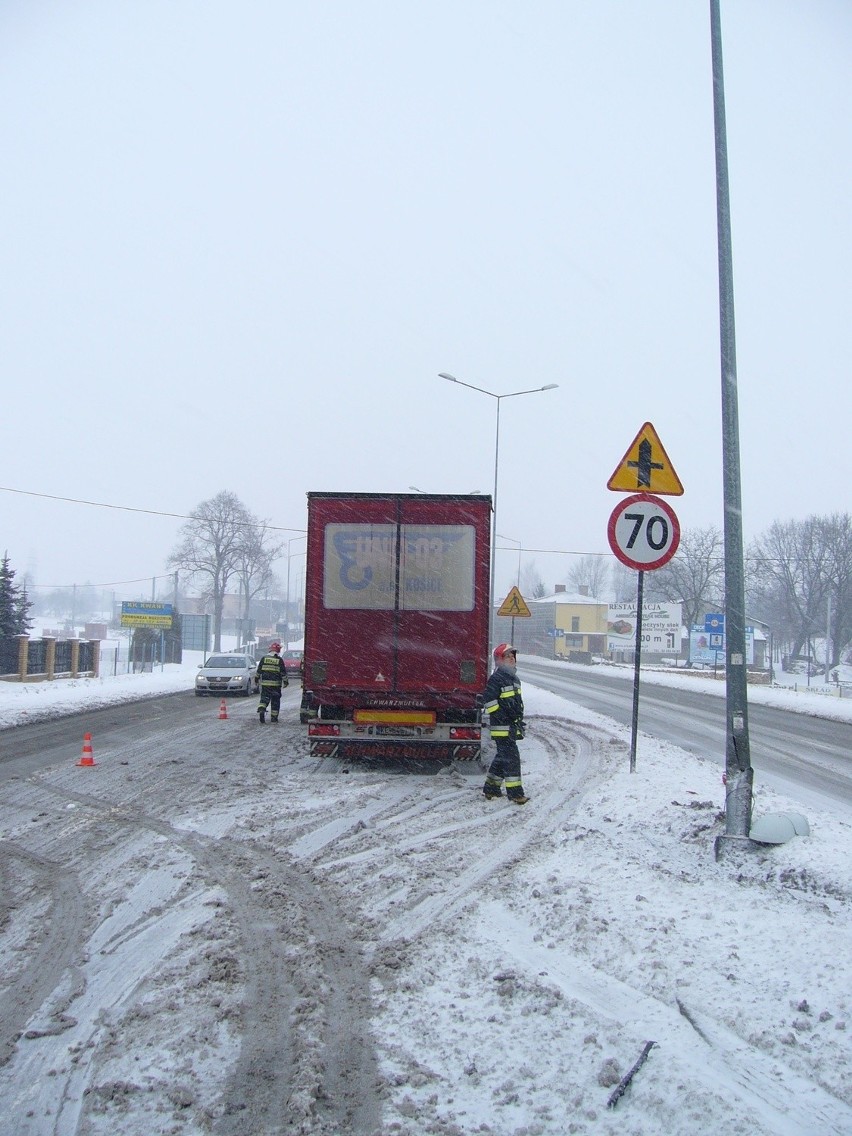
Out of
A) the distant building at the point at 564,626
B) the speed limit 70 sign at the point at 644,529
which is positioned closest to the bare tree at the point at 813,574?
the distant building at the point at 564,626

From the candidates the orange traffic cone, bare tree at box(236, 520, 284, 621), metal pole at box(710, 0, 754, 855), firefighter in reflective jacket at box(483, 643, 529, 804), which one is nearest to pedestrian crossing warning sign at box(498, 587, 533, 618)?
the orange traffic cone

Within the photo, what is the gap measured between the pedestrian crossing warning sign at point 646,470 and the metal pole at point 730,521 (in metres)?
1.47

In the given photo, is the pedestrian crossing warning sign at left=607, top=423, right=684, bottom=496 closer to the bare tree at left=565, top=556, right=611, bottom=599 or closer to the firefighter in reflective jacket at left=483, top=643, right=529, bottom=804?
the firefighter in reflective jacket at left=483, top=643, right=529, bottom=804

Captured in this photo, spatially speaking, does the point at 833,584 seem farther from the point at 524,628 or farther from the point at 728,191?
the point at 728,191

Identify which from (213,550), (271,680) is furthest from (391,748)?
(213,550)

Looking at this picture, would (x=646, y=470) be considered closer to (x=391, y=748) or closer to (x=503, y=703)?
(x=503, y=703)

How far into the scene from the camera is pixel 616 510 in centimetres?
857

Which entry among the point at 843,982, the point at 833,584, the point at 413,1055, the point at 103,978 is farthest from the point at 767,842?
the point at 833,584

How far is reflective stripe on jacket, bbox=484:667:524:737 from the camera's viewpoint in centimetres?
880

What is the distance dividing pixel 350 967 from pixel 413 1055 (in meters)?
0.97

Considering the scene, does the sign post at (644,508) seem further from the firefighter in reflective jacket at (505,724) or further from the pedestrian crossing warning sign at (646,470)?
the firefighter in reflective jacket at (505,724)

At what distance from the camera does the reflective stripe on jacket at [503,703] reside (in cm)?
880

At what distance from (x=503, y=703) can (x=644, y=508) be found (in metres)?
2.36

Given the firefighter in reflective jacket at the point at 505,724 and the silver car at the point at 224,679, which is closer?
the firefighter in reflective jacket at the point at 505,724
